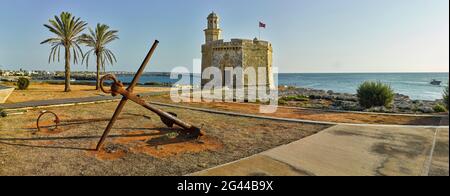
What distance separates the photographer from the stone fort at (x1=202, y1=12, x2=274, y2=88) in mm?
30297

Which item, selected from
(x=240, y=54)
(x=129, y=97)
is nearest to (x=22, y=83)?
(x=240, y=54)

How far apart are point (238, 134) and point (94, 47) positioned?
77.1ft

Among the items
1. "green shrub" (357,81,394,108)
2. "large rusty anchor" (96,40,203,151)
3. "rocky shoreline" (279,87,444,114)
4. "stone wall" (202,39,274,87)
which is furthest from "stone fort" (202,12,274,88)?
"large rusty anchor" (96,40,203,151)

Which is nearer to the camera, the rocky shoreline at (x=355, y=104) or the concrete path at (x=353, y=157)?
the concrete path at (x=353, y=157)

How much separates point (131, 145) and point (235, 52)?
25092mm

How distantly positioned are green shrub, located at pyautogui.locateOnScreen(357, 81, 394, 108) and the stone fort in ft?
55.2

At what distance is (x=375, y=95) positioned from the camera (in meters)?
14.9

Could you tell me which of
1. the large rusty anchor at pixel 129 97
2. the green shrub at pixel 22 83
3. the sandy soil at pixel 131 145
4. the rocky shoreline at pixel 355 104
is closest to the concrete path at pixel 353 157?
the sandy soil at pixel 131 145

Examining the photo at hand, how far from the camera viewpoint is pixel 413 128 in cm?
796

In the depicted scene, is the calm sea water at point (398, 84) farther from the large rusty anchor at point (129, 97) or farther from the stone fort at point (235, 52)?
the stone fort at point (235, 52)

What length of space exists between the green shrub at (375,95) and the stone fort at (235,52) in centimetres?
1684

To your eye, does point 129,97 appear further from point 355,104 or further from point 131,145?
point 355,104

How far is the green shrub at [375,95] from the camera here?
49.1ft

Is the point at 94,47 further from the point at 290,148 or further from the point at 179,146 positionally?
the point at 290,148
